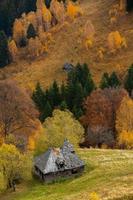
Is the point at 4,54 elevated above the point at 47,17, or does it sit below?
below

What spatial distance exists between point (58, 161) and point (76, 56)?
9380cm

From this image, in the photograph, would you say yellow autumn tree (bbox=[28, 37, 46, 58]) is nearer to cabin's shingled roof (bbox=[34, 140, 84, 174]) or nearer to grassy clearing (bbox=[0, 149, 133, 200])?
grassy clearing (bbox=[0, 149, 133, 200])

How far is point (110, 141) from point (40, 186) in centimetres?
3277

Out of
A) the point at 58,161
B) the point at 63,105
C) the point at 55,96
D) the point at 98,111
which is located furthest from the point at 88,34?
the point at 58,161

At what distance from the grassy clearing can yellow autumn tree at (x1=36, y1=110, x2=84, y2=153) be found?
5599 millimetres

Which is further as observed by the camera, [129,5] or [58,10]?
[58,10]

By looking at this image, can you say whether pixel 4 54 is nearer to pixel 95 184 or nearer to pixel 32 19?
pixel 32 19

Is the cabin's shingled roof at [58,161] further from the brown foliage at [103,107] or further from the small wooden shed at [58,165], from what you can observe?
the brown foliage at [103,107]

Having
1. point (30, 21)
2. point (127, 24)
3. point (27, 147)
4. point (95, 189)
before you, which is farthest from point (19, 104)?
point (30, 21)

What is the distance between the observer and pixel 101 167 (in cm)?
7025

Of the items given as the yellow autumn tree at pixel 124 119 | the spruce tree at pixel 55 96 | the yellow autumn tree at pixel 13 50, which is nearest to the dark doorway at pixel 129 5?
the yellow autumn tree at pixel 13 50

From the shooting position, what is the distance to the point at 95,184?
62.5 m

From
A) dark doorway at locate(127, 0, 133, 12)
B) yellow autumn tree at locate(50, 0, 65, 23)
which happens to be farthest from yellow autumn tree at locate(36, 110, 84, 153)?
yellow autumn tree at locate(50, 0, 65, 23)

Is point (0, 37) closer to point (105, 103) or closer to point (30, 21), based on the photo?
point (30, 21)
